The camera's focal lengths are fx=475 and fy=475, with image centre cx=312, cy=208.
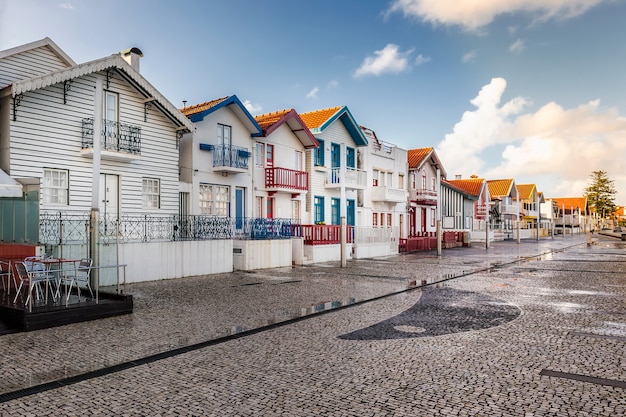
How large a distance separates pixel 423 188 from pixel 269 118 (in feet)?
59.2

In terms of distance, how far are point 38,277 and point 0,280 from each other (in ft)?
10.9

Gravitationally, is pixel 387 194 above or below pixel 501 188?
below

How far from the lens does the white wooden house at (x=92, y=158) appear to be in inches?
527

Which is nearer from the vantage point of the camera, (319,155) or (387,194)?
(319,155)

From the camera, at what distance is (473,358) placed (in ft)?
21.1

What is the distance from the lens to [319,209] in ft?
86.0

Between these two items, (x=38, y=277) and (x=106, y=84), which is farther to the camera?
(x=106, y=84)

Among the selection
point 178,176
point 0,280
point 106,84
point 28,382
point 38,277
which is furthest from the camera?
point 178,176

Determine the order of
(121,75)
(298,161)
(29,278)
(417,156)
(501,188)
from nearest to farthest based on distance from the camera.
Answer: (29,278) → (121,75) → (298,161) → (417,156) → (501,188)

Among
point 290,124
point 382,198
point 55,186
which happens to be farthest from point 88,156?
point 382,198

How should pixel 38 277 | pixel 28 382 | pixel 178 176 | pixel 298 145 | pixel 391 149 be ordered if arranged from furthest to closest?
pixel 391 149 → pixel 298 145 → pixel 178 176 → pixel 38 277 → pixel 28 382

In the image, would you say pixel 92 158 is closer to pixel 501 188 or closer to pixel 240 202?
pixel 240 202

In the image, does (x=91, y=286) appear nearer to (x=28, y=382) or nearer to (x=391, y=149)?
(x=28, y=382)

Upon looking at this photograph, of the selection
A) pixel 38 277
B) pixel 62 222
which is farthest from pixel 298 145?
pixel 38 277
